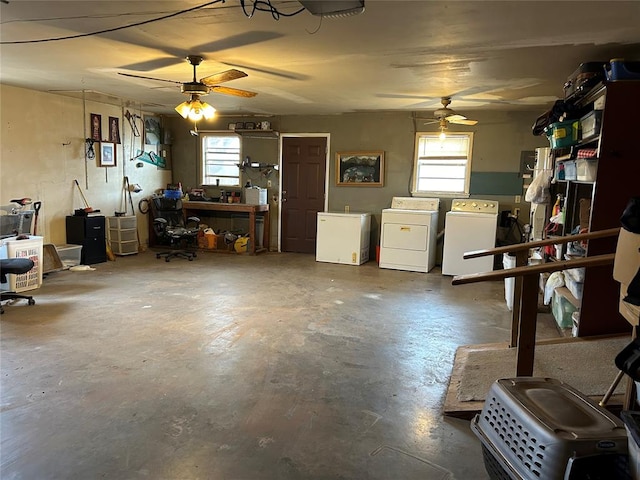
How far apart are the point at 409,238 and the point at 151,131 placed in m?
4.94

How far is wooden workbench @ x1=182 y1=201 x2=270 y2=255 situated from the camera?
7.52 metres

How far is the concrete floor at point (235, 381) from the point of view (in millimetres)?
2121

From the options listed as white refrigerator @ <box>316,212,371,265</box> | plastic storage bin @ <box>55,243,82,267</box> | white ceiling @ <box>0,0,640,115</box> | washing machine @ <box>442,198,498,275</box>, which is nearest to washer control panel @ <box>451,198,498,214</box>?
washing machine @ <box>442,198,498,275</box>

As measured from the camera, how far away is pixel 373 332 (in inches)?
154

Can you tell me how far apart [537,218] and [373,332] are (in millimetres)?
2405

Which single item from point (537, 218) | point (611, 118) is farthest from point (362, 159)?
point (611, 118)

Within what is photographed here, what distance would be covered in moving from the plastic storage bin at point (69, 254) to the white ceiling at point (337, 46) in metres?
2.11

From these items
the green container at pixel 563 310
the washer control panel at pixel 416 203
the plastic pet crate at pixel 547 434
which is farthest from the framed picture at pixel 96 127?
the plastic pet crate at pixel 547 434

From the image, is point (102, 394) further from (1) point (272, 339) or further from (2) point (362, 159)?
(2) point (362, 159)

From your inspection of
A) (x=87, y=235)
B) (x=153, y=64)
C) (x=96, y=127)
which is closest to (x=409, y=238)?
(x=153, y=64)

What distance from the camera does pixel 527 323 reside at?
7.39 feet

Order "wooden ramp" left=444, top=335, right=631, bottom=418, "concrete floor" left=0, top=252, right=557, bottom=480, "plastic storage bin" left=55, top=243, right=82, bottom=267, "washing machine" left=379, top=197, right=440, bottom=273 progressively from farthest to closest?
"washing machine" left=379, top=197, right=440, bottom=273 < "plastic storage bin" left=55, top=243, right=82, bottom=267 < "wooden ramp" left=444, top=335, right=631, bottom=418 < "concrete floor" left=0, top=252, right=557, bottom=480

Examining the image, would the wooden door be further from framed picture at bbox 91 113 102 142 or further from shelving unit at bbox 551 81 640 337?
shelving unit at bbox 551 81 640 337

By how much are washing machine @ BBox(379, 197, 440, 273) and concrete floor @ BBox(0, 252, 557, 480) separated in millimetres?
1269
